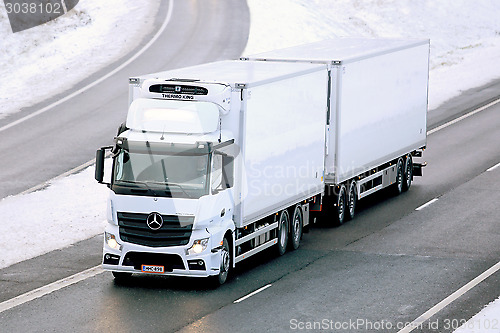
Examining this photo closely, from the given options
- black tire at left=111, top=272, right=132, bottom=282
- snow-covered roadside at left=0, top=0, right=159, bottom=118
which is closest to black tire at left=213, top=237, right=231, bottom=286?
black tire at left=111, top=272, right=132, bottom=282

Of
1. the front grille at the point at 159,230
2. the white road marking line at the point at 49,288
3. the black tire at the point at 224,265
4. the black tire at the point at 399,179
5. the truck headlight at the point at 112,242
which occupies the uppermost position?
the front grille at the point at 159,230

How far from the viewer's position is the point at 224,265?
1822cm

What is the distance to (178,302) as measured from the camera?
672 inches

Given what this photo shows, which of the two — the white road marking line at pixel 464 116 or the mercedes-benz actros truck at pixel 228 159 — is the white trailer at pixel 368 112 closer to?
the mercedes-benz actros truck at pixel 228 159

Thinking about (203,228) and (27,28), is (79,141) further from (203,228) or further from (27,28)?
(27,28)

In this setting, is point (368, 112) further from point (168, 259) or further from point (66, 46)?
point (66, 46)

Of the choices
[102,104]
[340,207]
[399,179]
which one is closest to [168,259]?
[340,207]

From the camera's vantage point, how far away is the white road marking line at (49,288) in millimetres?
17062

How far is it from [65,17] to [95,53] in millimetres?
6573

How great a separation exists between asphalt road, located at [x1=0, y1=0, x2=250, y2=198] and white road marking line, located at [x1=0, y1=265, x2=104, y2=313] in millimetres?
7964

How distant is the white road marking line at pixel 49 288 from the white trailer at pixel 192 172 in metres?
0.90

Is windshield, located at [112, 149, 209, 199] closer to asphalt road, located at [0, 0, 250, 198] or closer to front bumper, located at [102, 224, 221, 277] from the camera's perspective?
front bumper, located at [102, 224, 221, 277]

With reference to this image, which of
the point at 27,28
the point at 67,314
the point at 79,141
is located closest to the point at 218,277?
the point at 67,314

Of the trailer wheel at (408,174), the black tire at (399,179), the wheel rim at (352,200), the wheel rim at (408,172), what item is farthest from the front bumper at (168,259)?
the wheel rim at (408,172)
